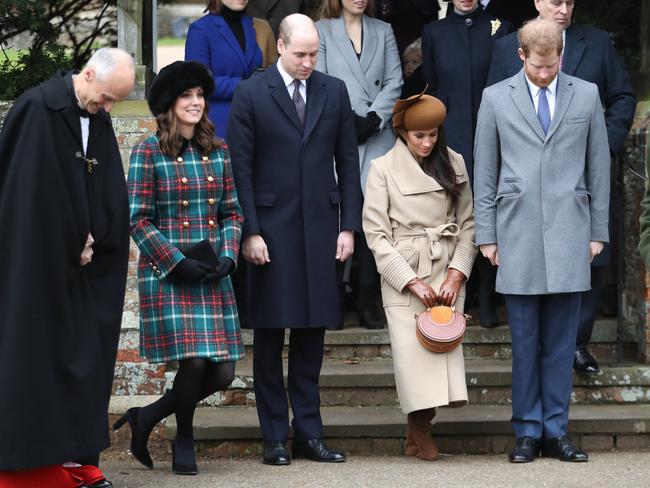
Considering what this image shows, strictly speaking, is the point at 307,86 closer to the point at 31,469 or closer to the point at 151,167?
the point at 151,167

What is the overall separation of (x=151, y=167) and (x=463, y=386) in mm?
1797

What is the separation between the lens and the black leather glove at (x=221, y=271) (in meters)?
6.92

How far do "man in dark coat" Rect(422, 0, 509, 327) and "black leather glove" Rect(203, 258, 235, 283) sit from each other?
1938 mm

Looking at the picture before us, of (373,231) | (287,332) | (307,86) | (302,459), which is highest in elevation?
(307,86)

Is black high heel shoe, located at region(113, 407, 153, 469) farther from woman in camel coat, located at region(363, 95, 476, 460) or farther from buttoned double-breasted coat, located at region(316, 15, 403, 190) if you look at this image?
buttoned double-breasted coat, located at region(316, 15, 403, 190)

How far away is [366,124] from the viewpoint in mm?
8391

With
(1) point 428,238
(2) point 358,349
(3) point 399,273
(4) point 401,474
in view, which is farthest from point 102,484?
(2) point 358,349

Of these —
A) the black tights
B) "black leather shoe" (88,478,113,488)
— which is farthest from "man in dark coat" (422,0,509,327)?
"black leather shoe" (88,478,113,488)

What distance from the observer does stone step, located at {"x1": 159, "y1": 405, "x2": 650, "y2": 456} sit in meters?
7.71

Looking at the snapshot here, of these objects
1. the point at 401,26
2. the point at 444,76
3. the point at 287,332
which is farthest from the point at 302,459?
the point at 401,26

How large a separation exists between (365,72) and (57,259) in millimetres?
2771

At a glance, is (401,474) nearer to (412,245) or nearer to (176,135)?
(412,245)

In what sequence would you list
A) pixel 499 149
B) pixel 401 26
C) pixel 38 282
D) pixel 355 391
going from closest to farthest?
1. pixel 38 282
2. pixel 499 149
3. pixel 355 391
4. pixel 401 26

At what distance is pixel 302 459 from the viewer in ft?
24.3
